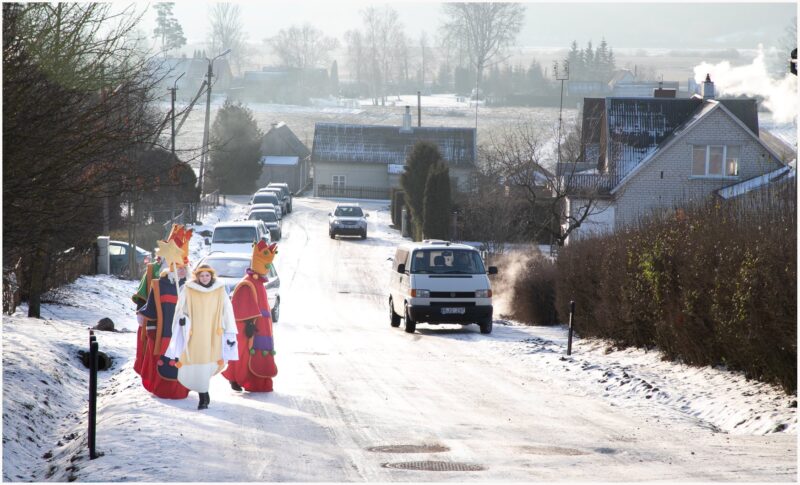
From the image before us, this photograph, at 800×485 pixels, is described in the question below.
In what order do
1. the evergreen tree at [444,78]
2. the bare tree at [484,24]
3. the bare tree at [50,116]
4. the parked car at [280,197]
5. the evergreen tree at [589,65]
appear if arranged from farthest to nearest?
the evergreen tree at [444,78]
the evergreen tree at [589,65]
the bare tree at [484,24]
the parked car at [280,197]
the bare tree at [50,116]

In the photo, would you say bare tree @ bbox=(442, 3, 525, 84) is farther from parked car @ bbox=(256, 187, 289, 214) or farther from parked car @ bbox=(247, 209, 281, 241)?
parked car @ bbox=(247, 209, 281, 241)

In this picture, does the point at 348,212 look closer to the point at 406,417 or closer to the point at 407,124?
the point at 407,124

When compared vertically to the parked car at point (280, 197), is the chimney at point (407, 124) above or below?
above

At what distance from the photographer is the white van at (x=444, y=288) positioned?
2202 centimetres

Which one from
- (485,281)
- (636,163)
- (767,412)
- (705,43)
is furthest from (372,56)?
(767,412)

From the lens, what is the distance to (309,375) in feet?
51.5

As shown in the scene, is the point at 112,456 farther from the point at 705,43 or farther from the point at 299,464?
the point at 705,43

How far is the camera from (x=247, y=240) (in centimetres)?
3453

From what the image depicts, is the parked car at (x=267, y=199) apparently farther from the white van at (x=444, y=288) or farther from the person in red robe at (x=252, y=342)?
the person in red robe at (x=252, y=342)

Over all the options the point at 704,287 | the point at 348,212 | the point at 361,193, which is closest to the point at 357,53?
the point at 361,193

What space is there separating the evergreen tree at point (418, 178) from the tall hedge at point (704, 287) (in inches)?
1100

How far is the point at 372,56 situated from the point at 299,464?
493ft

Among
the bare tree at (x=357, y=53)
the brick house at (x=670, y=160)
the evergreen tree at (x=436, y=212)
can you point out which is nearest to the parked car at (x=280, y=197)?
the evergreen tree at (x=436, y=212)

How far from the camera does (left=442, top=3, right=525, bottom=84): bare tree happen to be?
10106 cm
